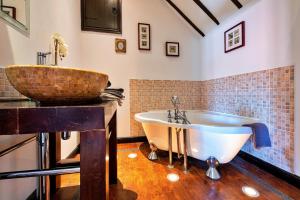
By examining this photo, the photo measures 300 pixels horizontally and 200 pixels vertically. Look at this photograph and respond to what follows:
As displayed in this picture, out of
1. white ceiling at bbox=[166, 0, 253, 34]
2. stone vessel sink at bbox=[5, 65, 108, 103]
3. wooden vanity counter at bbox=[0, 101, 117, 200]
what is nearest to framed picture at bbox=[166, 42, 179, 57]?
white ceiling at bbox=[166, 0, 253, 34]

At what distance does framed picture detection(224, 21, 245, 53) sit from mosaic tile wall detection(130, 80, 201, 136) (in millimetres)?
970

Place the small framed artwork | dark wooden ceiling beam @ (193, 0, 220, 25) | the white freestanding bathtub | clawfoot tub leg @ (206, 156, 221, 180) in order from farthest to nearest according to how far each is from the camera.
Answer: the small framed artwork → dark wooden ceiling beam @ (193, 0, 220, 25) → clawfoot tub leg @ (206, 156, 221, 180) → the white freestanding bathtub

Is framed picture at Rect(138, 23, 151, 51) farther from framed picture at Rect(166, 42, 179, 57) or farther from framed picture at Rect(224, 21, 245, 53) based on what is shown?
framed picture at Rect(224, 21, 245, 53)

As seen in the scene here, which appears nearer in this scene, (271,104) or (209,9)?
(271,104)

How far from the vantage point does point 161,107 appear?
3.05 m

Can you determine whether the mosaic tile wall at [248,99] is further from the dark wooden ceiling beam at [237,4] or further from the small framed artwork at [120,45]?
the dark wooden ceiling beam at [237,4]

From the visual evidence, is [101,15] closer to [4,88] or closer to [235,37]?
[235,37]

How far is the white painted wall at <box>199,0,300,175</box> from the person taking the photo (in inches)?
59.7

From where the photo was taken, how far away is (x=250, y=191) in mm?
1448

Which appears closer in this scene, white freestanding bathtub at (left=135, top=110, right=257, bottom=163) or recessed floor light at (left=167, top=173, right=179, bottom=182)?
white freestanding bathtub at (left=135, top=110, right=257, bottom=163)

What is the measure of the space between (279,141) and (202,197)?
3.38 feet

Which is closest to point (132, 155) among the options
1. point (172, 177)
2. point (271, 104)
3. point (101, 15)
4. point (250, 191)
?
point (172, 177)

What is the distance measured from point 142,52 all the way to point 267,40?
188cm

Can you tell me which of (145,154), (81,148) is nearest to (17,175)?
(81,148)
